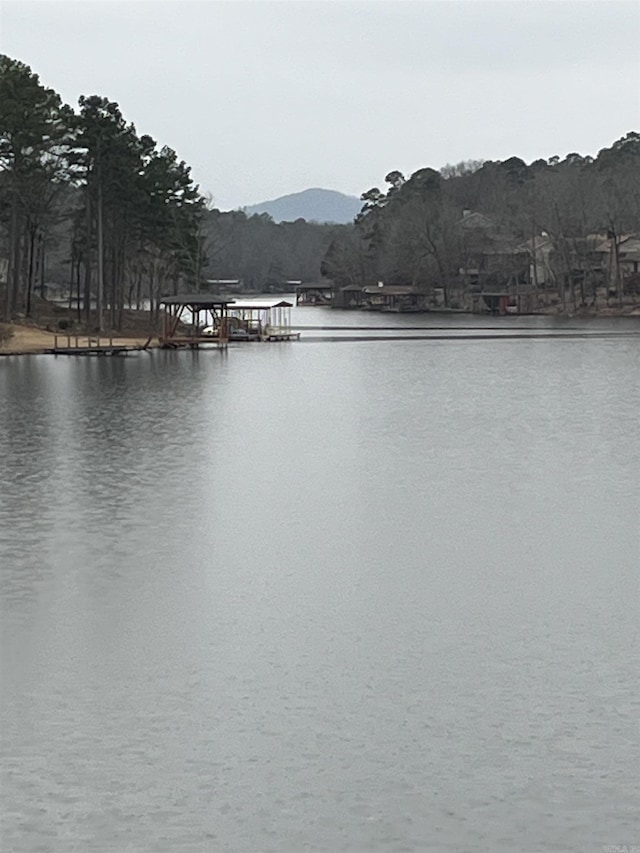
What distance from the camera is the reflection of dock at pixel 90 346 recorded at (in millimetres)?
47250

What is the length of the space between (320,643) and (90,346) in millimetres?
39059

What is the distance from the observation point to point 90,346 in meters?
48.6

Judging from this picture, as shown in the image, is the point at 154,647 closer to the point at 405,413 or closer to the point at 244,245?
the point at 405,413

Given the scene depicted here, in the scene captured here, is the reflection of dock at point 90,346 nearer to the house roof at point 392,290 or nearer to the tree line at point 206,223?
the tree line at point 206,223

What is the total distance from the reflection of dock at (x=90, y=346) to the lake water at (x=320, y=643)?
971 inches

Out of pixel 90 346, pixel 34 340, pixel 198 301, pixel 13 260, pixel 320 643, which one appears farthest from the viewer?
pixel 13 260

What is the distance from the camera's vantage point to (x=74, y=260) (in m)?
61.8

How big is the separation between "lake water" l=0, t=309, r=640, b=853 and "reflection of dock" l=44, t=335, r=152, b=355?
2467cm

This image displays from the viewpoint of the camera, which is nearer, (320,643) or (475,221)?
(320,643)

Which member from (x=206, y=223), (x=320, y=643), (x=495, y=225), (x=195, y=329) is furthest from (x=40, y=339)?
(x=495, y=225)

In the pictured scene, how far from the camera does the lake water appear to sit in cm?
753

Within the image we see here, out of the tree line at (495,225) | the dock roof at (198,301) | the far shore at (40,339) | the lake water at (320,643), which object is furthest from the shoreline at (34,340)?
the tree line at (495,225)

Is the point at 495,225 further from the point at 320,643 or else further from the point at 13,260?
the point at 320,643

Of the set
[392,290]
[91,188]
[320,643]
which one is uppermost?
[91,188]
